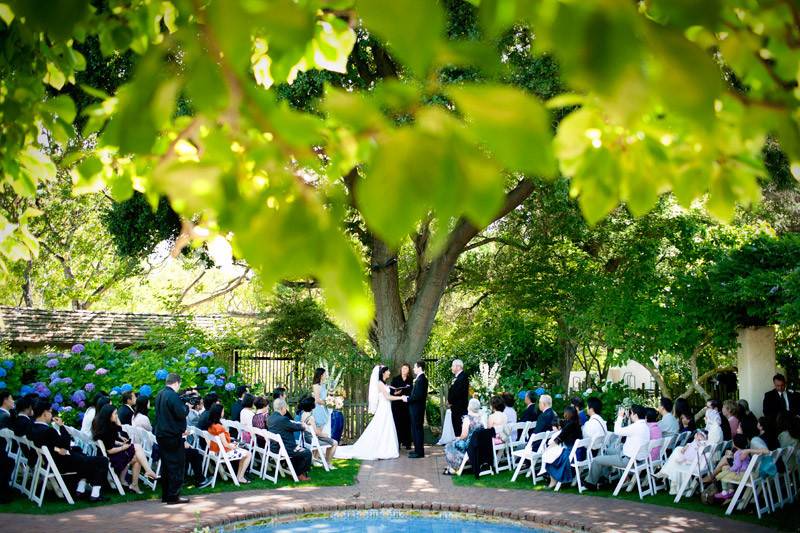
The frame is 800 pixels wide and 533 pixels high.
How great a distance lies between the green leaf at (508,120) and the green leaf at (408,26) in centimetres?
10

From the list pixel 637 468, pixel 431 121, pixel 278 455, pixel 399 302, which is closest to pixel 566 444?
pixel 637 468

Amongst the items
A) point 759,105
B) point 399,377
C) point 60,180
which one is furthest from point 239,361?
point 759,105

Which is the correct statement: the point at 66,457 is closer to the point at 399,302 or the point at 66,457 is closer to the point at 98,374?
the point at 98,374

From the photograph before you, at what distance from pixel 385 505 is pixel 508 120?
11.3 metres

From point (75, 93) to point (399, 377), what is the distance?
30.6 ft

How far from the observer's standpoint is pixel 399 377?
62.2ft

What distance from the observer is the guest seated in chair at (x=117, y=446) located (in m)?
12.1

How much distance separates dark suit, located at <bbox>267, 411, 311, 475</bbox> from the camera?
14016 mm

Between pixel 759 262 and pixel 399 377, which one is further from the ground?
pixel 759 262

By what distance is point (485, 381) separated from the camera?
63.9ft

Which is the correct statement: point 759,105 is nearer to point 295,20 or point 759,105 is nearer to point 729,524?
point 295,20

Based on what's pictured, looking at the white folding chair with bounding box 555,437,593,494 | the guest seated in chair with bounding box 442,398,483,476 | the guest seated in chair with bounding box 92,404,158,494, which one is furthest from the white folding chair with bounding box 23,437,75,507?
the white folding chair with bounding box 555,437,593,494

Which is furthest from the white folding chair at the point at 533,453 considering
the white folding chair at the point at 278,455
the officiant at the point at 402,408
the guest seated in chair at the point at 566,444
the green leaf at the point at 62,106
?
the green leaf at the point at 62,106

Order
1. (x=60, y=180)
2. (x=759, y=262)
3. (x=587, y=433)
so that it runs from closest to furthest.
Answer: (x=587, y=433) < (x=759, y=262) < (x=60, y=180)
